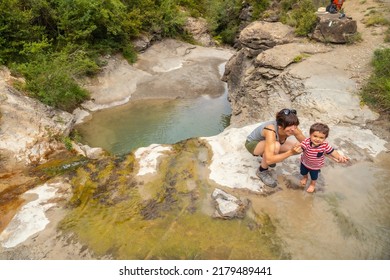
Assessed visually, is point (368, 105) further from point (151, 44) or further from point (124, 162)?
point (151, 44)

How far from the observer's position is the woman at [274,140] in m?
4.66

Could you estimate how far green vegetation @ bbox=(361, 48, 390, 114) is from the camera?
781 centimetres

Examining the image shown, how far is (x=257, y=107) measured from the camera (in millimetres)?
10648

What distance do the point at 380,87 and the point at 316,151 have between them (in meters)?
4.88

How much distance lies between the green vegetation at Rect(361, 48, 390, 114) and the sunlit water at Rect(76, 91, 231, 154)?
501 centimetres

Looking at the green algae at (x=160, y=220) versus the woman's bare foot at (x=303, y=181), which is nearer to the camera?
the green algae at (x=160, y=220)

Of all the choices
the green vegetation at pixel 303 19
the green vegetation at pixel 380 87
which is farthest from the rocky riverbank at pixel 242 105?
the green vegetation at pixel 303 19

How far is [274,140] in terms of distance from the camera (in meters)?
4.85

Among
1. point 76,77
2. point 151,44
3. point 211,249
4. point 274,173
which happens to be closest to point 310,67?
point 274,173

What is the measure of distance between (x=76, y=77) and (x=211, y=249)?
11010 millimetres

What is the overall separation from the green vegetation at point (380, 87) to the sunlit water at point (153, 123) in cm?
501

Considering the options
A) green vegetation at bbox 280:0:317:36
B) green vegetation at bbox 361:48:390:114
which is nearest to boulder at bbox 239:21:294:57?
green vegetation at bbox 280:0:317:36

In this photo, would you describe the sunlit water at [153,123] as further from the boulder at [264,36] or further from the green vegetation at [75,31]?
the boulder at [264,36]

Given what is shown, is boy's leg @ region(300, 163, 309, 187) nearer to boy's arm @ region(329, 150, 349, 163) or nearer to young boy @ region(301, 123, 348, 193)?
young boy @ region(301, 123, 348, 193)
